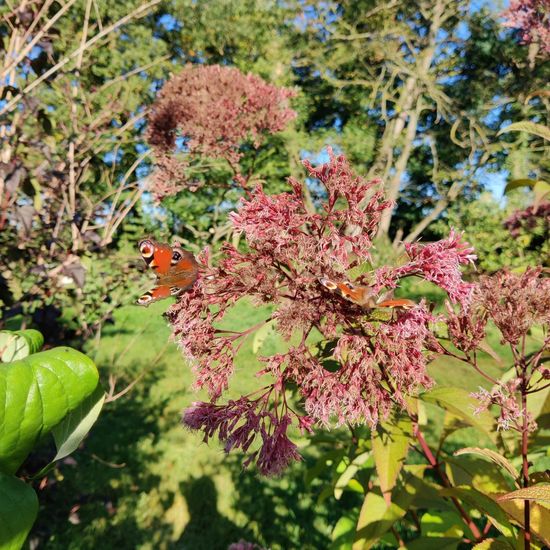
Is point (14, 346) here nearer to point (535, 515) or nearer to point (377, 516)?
point (377, 516)

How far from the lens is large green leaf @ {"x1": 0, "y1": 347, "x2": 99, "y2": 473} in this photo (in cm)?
73

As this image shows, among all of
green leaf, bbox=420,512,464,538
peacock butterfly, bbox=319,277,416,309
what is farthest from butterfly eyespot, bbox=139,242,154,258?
green leaf, bbox=420,512,464,538

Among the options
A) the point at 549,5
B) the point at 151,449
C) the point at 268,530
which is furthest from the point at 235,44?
the point at 268,530

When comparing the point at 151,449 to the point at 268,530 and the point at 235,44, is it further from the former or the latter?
the point at 235,44

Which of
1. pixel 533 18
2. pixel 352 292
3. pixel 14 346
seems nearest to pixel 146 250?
pixel 14 346

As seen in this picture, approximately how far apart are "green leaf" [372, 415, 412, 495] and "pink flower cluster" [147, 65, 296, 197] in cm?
184

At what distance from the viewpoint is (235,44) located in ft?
47.5

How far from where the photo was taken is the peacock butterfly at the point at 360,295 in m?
0.90

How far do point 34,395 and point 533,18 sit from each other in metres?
4.37

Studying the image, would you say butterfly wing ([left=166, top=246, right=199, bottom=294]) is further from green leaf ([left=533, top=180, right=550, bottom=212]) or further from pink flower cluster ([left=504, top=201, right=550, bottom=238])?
pink flower cluster ([left=504, top=201, right=550, bottom=238])

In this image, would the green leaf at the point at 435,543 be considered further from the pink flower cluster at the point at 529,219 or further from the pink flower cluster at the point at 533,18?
the pink flower cluster at the point at 533,18

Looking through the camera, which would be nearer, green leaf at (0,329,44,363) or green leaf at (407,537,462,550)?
green leaf at (0,329,44,363)

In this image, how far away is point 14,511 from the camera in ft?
2.39

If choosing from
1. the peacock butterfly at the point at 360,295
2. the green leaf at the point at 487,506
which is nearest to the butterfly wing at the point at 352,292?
the peacock butterfly at the point at 360,295
